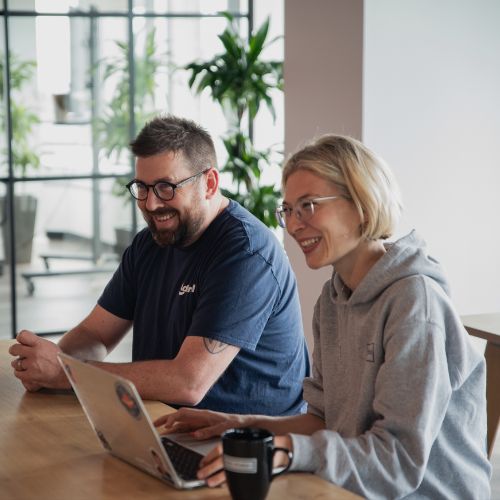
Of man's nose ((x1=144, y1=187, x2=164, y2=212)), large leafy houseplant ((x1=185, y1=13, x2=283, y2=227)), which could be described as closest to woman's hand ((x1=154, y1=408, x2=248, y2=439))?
man's nose ((x1=144, y1=187, x2=164, y2=212))

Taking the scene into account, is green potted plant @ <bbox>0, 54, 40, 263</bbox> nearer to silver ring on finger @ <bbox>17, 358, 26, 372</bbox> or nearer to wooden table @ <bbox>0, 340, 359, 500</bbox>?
silver ring on finger @ <bbox>17, 358, 26, 372</bbox>

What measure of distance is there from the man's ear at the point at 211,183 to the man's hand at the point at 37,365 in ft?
1.88

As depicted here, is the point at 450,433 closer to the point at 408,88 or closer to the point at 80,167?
the point at 408,88

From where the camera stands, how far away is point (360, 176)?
6.27 feet

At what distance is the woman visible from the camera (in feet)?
5.68

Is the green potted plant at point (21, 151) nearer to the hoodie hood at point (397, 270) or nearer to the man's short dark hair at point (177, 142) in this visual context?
the man's short dark hair at point (177, 142)

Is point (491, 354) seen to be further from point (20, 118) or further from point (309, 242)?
point (20, 118)

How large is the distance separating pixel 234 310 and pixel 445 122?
2414 mm

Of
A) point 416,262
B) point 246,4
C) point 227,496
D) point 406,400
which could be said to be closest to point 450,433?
point 406,400

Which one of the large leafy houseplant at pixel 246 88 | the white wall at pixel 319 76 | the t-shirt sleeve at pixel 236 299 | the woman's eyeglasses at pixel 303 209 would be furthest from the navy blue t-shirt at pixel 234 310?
the large leafy houseplant at pixel 246 88

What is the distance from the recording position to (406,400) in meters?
1.75

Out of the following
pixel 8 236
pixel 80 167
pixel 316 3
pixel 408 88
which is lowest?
pixel 8 236

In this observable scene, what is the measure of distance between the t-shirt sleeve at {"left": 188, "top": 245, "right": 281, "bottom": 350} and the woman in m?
0.37

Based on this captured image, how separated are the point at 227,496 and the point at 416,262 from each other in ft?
1.87
